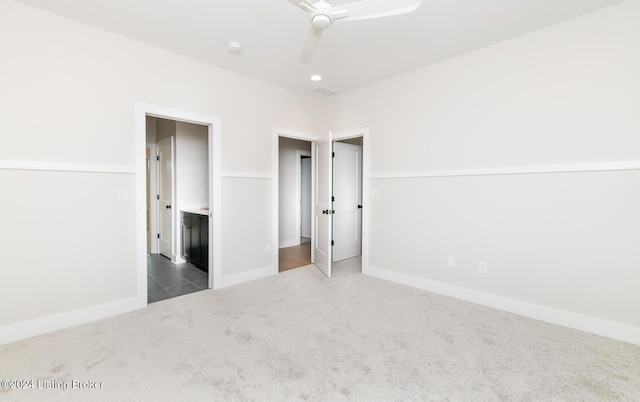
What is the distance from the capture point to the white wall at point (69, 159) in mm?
2262

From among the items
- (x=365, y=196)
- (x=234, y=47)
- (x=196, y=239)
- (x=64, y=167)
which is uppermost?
(x=234, y=47)

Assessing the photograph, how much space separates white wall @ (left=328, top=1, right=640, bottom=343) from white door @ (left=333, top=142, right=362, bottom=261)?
42.8 inches

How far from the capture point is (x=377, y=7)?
1695 mm

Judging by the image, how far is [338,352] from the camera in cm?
212

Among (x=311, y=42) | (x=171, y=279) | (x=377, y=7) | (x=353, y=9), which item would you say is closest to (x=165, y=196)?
(x=171, y=279)

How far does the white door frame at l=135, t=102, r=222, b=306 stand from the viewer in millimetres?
2859

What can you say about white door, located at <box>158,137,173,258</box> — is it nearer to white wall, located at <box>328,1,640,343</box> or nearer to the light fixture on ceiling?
the light fixture on ceiling

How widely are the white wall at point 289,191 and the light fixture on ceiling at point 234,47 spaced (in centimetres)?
305

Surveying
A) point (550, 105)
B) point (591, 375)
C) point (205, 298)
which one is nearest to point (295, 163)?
point (205, 298)

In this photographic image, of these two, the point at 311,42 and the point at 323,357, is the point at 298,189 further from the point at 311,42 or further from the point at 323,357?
the point at 323,357

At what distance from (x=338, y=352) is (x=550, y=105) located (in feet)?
9.42

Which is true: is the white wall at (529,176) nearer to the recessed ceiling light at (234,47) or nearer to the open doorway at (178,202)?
the recessed ceiling light at (234,47)

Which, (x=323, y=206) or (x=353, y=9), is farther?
(x=323, y=206)

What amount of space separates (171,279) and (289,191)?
300cm
